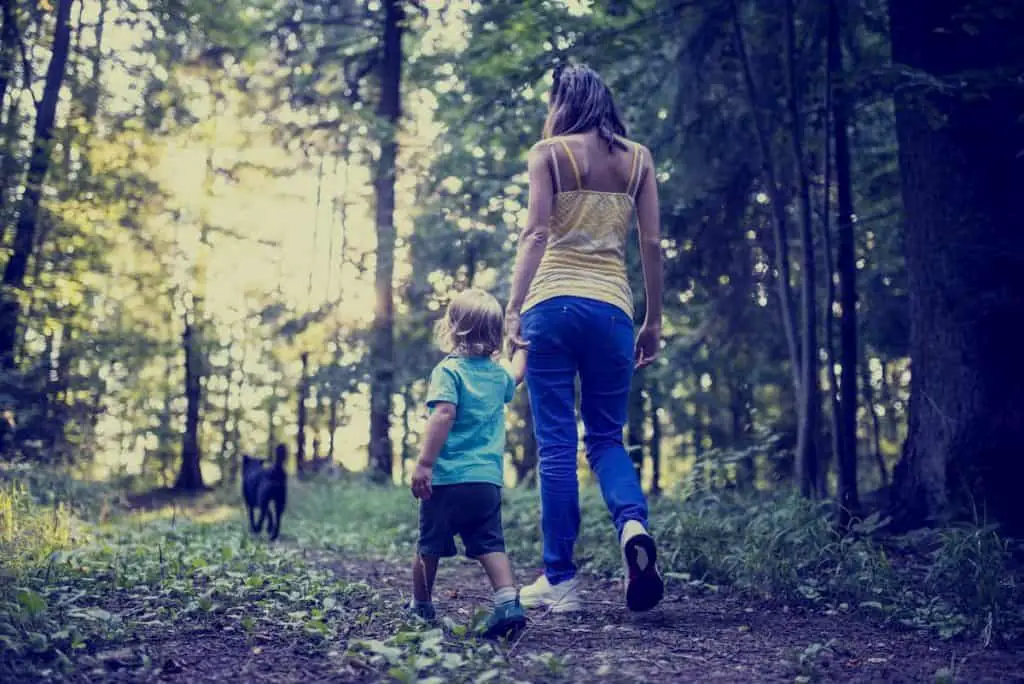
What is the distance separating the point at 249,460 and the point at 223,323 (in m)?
12.3

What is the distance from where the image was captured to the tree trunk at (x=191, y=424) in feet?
67.9

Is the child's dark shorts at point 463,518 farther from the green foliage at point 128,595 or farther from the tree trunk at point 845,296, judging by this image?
the tree trunk at point 845,296

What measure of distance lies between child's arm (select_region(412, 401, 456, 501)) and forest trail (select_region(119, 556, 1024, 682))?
552mm

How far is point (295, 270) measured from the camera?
24953 millimetres

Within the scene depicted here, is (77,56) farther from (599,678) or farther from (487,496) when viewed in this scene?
(599,678)

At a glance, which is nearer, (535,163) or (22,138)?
(535,163)

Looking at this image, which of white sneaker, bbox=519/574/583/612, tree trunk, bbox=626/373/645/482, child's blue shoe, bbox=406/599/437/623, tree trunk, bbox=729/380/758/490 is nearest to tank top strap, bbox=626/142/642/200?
white sneaker, bbox=519/574/583/612

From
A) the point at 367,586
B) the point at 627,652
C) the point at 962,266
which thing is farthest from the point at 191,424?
the point at 627,652

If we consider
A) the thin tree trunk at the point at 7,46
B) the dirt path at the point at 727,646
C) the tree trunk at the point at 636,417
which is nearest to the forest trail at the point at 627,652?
the dirt path at the point at 727,646

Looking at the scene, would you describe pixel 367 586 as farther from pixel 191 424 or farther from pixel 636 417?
pixel 191 424

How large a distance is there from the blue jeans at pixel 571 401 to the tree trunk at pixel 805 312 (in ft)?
7.42

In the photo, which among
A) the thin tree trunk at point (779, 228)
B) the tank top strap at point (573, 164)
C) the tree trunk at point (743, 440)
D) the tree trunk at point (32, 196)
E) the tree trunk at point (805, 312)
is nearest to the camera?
the tank top strap at point (573, 164)

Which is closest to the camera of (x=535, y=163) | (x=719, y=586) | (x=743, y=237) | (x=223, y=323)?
(x=535, y=163)

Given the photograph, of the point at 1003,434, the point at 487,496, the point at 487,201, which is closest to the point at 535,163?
the point at 487,496
